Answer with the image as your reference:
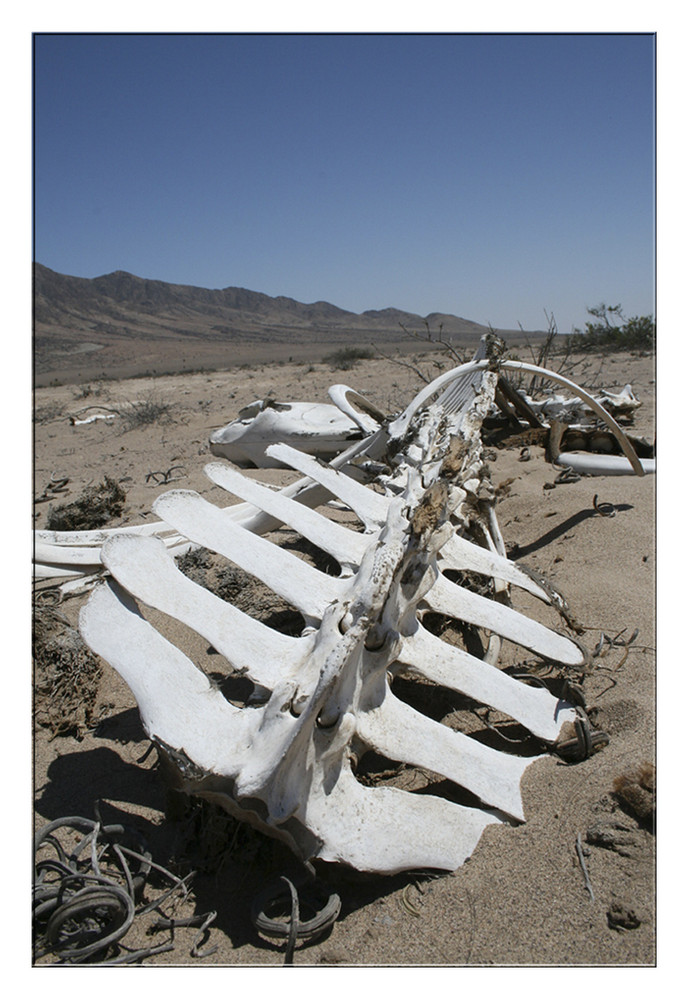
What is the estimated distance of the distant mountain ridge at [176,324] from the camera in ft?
129

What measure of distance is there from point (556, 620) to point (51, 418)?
11.1m

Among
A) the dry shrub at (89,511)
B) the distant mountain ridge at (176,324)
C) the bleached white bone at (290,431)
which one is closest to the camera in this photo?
the bleached white bone at (290,431)

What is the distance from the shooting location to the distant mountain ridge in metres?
39.3

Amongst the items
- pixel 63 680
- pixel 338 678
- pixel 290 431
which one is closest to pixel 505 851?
pixel 338 678

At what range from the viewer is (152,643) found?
5.90ft

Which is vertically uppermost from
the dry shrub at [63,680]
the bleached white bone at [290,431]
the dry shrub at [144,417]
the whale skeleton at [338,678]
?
the dry shrub at [144,417]

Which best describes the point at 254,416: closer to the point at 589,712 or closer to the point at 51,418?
the point at 589,712

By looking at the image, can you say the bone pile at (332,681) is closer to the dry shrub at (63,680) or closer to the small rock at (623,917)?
the small rock at (623,917)

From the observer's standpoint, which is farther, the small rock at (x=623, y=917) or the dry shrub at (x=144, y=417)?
the dry shrub at (x=144, y=417)

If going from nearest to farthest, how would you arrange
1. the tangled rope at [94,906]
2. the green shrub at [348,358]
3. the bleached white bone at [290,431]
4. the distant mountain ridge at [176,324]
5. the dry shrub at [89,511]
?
the tangled rope at [94,906]
the bleached white bone at [290,431]
the dry shrub at [89,511]
the green shrub at [348,358]
the distant mountain ridge at [176,324]

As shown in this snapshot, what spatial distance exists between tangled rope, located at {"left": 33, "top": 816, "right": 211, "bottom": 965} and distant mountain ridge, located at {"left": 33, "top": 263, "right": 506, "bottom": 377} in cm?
2784

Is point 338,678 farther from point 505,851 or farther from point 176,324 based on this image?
point 176,324

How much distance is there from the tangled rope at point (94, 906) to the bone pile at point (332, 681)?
33cm

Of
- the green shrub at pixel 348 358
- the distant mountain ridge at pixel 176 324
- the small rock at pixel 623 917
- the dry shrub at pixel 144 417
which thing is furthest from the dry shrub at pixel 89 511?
the distant mountain ridge at pixel 176 324
